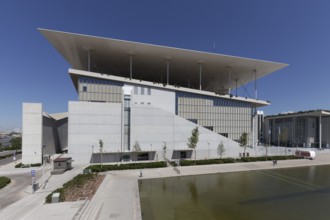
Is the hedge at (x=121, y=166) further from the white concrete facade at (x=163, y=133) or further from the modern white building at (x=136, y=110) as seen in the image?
the white concrete facade at (x=163, y=133)

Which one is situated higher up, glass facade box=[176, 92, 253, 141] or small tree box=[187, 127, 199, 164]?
glass facade box=[176, 92, 253, 141]

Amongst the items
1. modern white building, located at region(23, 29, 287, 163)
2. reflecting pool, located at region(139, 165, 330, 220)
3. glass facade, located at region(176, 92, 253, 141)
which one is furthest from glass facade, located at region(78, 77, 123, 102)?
reflecting pool, located at region(139, 165, 330, 220)

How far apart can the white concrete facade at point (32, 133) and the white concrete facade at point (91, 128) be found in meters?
6.82

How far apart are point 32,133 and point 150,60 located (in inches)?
1271

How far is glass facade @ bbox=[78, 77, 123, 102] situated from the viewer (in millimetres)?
41531

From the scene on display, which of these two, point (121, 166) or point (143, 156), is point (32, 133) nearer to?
point (121, 166)

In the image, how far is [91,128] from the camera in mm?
39031

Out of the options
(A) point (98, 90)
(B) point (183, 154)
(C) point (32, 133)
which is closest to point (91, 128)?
(A) point (98, 90)

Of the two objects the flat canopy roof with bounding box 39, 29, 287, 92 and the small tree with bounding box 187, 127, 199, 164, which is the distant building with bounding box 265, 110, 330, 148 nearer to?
the flat canopy roof with bounding box 39, 29, 287, 92

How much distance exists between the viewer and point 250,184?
26531 mm

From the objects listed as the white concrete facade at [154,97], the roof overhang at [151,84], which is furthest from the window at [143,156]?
the roof overhang at [151,84]

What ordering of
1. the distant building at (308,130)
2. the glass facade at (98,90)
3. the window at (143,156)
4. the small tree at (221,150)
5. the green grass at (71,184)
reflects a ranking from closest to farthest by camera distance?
the green grass at (71,184) → the glass facade at (98,90) → the window at (143,156) → the small tree at (221,150) → the distant building at (308,130)

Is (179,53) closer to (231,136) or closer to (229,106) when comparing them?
(229,106)

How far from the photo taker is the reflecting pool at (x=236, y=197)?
1716 cm
